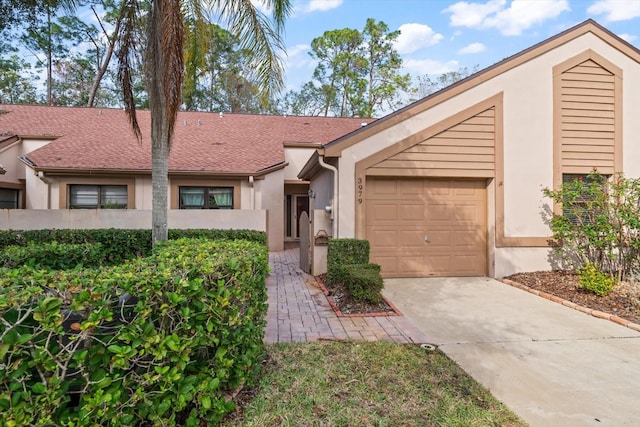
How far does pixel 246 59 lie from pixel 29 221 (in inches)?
293

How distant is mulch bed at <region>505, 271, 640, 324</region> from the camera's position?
5504 millimetres

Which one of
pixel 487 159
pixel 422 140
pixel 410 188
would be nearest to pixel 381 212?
pixel 410 188

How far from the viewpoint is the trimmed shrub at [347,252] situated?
6832 millimetres

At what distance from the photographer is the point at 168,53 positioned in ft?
16.1

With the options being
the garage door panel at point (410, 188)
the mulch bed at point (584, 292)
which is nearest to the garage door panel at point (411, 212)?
the garage door panel at point (410, 188)

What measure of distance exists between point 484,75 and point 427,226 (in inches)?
147

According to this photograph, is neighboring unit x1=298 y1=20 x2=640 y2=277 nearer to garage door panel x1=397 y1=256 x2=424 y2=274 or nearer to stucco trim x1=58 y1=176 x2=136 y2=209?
garage door panel x1=397 y1=256 x2=424 y2=274

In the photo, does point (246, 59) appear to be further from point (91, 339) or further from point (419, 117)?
point (91, 339)

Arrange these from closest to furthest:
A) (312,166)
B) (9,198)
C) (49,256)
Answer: (49,256), (312,166), (9,198)

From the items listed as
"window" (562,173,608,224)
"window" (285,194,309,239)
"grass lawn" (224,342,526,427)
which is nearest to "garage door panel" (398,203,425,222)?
"window" (562,173,608,224)

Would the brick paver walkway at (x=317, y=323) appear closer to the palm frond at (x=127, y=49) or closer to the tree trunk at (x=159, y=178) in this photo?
the tree trunk at (x=159, y=178)

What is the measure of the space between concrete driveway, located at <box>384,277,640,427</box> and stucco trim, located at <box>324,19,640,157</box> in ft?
11.2

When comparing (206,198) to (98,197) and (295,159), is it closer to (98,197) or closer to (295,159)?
(98,197)

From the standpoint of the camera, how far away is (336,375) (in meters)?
3.25
